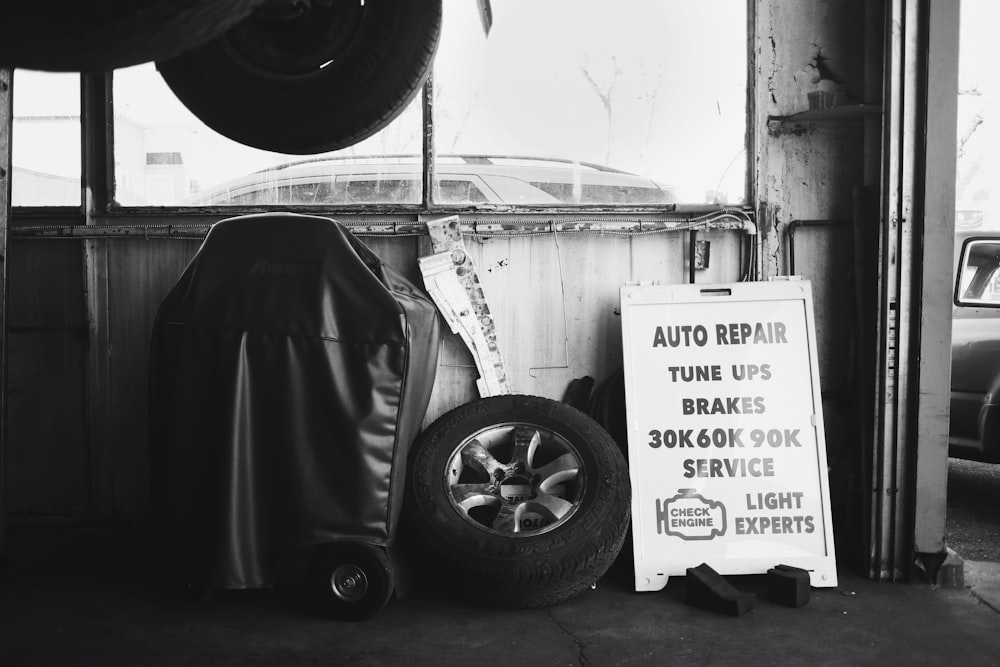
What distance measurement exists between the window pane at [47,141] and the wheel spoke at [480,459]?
208 centimetres

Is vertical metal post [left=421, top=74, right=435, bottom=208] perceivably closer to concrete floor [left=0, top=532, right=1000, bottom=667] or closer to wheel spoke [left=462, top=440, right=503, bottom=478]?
wheel spoke [left=462, top=440, right=503, bottom=478]

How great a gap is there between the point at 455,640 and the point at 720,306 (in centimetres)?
160

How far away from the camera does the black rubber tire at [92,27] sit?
115 centimetres

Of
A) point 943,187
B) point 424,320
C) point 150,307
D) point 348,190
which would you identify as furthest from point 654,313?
point 150,307

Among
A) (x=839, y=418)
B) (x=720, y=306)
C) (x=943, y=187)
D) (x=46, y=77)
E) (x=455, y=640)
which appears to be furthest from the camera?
(x=46, y=77)

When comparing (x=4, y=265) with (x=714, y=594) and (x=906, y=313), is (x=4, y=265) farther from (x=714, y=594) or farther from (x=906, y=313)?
(x=906, y=313)

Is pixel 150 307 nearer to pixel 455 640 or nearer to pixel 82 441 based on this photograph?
pixel 82 441

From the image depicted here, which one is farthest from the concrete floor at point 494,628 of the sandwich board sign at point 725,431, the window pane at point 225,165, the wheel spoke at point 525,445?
the window pane at point 225,165

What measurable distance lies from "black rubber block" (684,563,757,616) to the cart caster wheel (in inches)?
40.7

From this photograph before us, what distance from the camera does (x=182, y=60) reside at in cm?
173

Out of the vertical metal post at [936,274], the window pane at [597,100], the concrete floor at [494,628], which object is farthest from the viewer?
the window pane at [597,100]

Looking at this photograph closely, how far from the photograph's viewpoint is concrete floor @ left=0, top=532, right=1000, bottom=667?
7.31 feet

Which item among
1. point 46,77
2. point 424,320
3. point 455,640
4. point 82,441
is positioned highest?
point 46,77

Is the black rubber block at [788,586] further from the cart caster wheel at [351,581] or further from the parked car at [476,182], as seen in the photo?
the parked car at [476,182]
